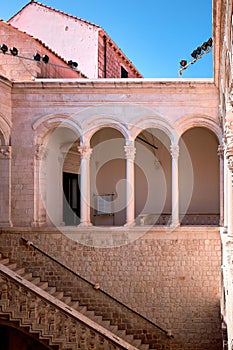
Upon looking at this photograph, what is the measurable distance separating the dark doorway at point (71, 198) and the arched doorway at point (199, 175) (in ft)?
12.1

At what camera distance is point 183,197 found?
48.8ft

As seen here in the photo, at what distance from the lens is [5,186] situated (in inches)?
460

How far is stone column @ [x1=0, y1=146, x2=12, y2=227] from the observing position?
38.2 feet

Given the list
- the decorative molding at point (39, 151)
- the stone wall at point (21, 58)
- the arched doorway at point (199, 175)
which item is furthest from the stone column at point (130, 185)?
the stone wall at point (21, 58)

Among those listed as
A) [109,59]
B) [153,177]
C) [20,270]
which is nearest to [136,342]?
[20,270]

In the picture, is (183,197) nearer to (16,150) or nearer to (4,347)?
(16,150)

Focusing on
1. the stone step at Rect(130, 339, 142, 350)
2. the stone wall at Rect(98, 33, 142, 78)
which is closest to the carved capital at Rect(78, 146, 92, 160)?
the stone step at Rect(130, 339, 142, 350)

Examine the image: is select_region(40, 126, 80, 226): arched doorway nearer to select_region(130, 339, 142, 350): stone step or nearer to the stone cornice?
the stone cornice

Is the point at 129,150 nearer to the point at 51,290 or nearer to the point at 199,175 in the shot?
the point at 199,175

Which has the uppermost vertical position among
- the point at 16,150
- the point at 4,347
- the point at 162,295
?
the point at 16,150

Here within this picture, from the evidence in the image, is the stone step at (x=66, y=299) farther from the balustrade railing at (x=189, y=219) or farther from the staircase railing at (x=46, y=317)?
the balustrade railing at (x=189, y=219)

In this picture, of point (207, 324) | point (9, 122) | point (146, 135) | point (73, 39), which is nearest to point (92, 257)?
point (207, 324)

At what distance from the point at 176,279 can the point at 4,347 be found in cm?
497

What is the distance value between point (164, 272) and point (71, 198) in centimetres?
540
